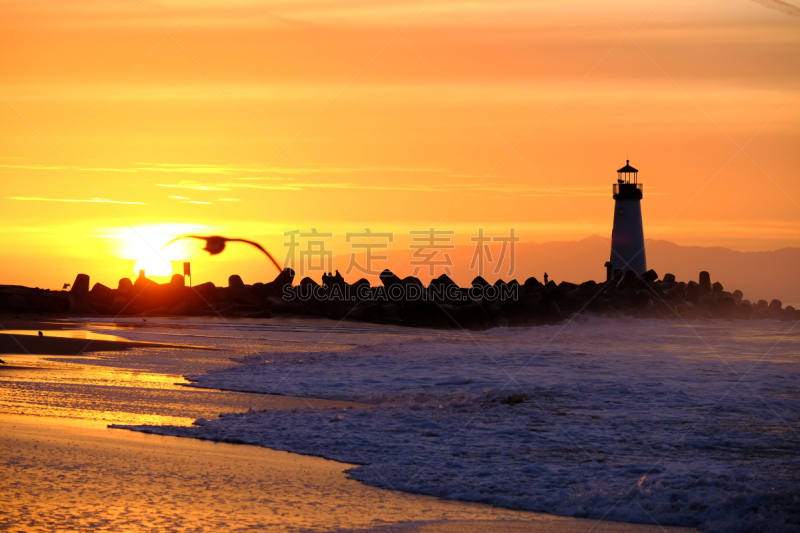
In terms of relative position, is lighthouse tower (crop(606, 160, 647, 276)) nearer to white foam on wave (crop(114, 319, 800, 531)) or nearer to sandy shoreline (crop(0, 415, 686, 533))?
white foam on wave (crop(114, 319, 800, 531))

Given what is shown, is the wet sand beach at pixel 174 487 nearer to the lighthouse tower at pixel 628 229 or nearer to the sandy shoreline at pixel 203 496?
the sandy shoreline at pixel 203 496

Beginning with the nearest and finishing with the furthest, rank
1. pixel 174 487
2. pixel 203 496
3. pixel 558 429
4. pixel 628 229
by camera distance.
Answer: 1. pixel 203 496
2. pixel 174 487
3. pixel 558 429
4. pixel 628 229

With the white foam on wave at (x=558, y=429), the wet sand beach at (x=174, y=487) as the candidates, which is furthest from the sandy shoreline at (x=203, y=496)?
the white foam on wave at (x=558, y=429)

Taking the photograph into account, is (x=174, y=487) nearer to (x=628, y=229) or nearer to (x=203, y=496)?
(x=203, y=496)

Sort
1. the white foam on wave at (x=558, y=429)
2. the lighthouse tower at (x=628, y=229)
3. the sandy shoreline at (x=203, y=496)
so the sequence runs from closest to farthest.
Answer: the sandy shoreline at (x=203, y=496), the white foam on wave at (x=558, y=429), the lighthouse tower at (x=628, y=229)

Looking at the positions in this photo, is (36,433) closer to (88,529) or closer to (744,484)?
(88,529)

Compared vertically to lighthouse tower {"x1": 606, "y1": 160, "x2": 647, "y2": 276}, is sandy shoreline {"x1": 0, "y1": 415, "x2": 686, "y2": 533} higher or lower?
lower

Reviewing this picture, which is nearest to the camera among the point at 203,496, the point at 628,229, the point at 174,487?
the point at 203,496

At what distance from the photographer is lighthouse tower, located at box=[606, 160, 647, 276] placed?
1666 inches

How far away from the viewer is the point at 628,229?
42469 millimetres

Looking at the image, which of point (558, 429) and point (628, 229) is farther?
point (628, 229)

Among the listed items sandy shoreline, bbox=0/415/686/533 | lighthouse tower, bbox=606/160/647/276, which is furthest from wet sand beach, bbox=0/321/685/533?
lighthouse tower, bbox=606/160/647/276

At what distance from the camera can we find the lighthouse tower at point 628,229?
4231 cm

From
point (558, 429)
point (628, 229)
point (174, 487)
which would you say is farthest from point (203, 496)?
point (628, 229)
